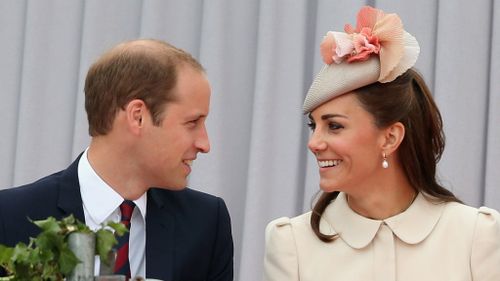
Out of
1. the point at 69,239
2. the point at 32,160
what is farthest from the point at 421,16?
the point at 69,239

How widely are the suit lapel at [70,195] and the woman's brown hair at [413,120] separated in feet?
1.79

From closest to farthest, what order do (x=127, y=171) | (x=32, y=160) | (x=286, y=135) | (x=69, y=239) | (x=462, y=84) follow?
1. (x=69, y=239)
2. (x=127, y=171)
3. (x=462, y=84)
4. (x=286, y=135)
5. (x=32, y=160)

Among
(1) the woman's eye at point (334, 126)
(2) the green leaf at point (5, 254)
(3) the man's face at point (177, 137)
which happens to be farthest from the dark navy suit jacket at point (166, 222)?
(2) the green leaf at point (5, 254)

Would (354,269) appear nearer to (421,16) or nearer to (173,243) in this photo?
(173,243)

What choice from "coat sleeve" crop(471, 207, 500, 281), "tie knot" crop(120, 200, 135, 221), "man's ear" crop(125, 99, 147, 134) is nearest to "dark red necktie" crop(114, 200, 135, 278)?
"tie knot" crop(120, 200, 135, 221)

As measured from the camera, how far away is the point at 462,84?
280cm

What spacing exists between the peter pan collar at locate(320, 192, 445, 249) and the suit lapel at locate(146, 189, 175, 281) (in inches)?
14.3

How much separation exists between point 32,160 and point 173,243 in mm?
1201

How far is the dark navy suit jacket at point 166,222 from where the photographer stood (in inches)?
87.7

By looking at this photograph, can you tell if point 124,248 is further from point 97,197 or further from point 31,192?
point 31,192

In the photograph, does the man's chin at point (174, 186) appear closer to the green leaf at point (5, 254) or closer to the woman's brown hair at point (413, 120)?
the woman's brown hair at point (413, 120)

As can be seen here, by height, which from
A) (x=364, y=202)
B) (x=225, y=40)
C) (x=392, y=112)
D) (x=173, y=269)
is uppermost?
(x=225, y=40)

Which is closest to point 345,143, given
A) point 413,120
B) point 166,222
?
point 413,120

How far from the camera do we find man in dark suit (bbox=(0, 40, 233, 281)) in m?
2.24
